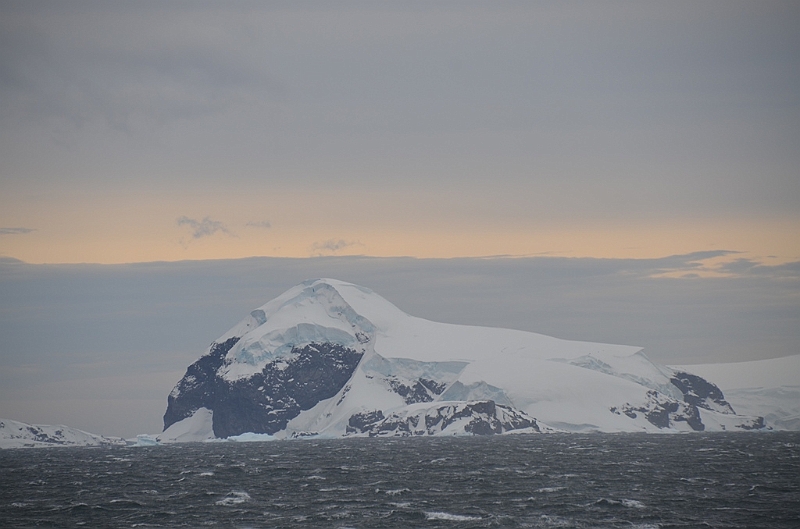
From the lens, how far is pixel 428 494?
348 feet

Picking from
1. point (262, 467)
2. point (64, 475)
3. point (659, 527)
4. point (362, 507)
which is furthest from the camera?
point (262, 467)

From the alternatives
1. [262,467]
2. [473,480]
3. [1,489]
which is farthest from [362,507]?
[262,467]

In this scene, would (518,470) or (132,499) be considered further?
(518,470)

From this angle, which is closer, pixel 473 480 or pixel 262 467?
pixel 473 480

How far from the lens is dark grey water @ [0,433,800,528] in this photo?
87.2 metres

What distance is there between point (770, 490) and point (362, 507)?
132 ft

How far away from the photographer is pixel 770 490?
102000 millimetres

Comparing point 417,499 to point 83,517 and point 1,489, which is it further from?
point 1,489

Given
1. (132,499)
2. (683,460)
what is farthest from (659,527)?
(683,460)

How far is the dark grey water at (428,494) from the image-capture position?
87.2 meters

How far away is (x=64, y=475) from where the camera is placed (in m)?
150

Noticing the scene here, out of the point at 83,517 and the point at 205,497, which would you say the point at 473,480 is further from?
the point at 83,517

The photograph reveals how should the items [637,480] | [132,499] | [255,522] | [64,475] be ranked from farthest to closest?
[64,475] < [637,480] < [132,499] < [255,522]

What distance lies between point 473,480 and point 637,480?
18.6 metres
